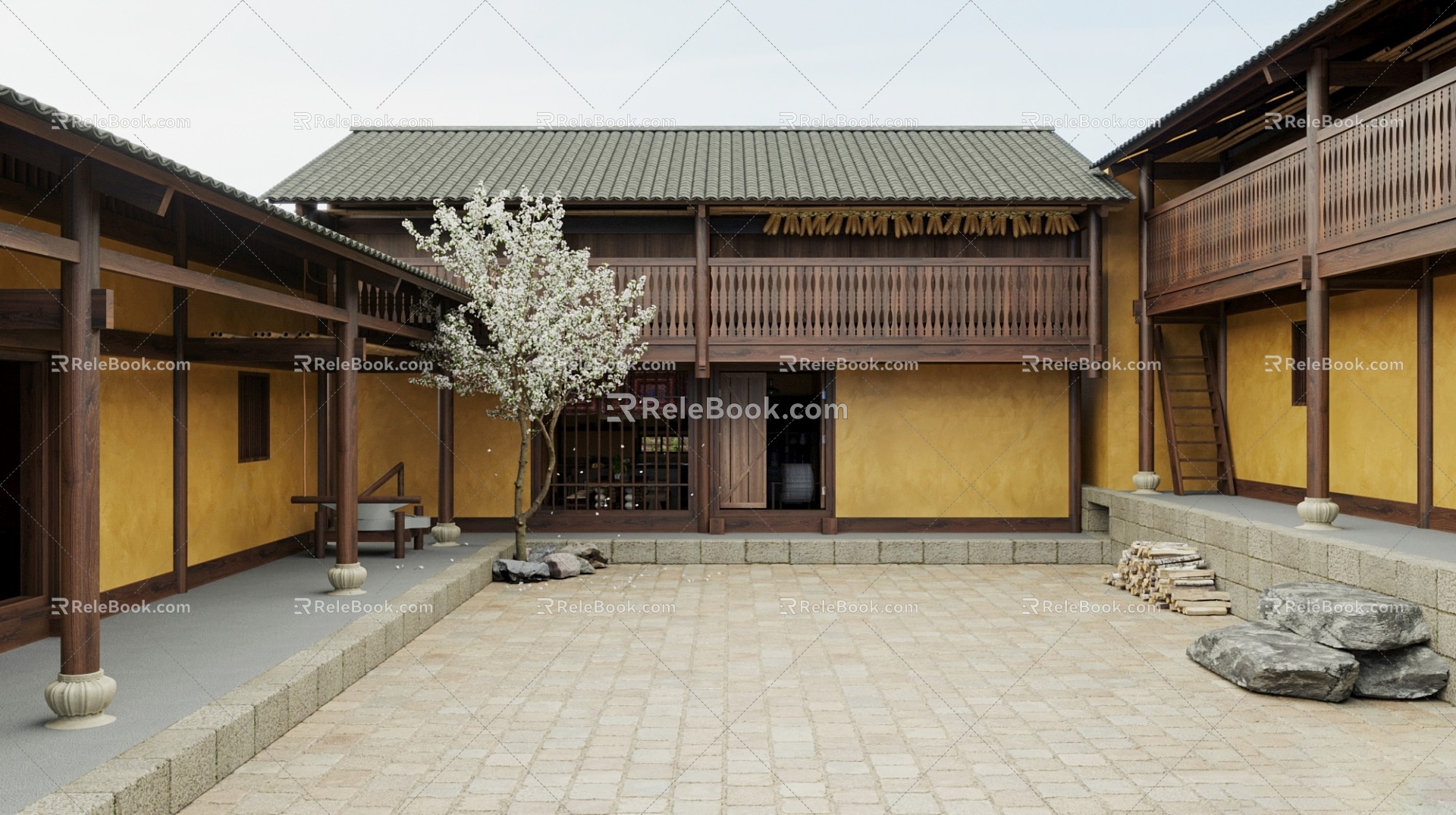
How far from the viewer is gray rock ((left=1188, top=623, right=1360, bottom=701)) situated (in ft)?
22.2

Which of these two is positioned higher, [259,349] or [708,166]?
[708,166]

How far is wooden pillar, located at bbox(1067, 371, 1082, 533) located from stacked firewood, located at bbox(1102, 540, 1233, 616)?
112 inches

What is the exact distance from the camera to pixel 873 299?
13242 mm

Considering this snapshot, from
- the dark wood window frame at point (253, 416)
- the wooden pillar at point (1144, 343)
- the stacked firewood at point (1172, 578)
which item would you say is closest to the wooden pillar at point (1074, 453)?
the wooden pillar at point (1144, 343)

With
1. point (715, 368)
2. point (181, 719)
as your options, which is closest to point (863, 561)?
point (715, 368)

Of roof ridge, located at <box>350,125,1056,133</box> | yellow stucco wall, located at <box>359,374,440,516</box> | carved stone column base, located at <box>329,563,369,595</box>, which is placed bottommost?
carved stone column base, located at <box>329,563,369,595</box>

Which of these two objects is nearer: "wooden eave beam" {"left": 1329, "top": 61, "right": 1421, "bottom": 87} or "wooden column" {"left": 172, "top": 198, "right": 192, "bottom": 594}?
"wooden column" {"left": 172, "top": 198, "right": 192, "bottom": 594}

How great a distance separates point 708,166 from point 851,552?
628 cm

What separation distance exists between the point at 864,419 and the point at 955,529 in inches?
82.0

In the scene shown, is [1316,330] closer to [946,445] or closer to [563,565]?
[946,445]

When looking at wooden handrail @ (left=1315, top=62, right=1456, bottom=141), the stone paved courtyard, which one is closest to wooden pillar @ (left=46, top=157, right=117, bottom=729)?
the stone paved courtyard

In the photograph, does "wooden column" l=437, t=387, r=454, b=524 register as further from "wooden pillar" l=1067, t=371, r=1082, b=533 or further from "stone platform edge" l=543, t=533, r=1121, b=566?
"wooden pillar" l=1067, t=371, r=1082, b=533

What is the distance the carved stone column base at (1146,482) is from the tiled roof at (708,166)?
3.79m

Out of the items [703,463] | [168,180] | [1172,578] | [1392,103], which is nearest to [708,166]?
[703,463]
